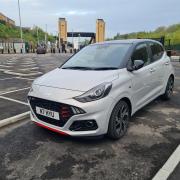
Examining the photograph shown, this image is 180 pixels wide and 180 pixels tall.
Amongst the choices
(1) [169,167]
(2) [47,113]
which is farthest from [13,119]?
(1) [169,167]

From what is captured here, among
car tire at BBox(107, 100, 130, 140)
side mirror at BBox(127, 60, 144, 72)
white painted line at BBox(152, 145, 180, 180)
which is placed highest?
side mirror at BBox(127, 60, 144, 72)

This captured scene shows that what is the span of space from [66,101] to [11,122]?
1.91 meters

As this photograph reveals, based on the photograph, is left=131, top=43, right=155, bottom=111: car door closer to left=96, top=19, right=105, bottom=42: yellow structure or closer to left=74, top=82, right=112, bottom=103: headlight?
left=74, top=82, right=112, bottom=103: headlight

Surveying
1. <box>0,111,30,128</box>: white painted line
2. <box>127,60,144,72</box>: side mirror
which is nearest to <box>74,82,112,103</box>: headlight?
<box>127,60,144,72</box>: side mirror

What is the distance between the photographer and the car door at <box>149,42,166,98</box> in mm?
5160

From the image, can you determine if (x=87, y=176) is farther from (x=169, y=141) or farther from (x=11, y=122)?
(x=11, y=122)

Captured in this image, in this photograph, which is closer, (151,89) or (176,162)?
(176,162)

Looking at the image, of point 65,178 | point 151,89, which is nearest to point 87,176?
point 65,178

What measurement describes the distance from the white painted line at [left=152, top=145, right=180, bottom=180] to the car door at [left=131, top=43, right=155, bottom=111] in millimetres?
1253

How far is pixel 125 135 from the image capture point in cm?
412

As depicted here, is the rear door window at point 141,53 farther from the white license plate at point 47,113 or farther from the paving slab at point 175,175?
the paving slab at point 175,175

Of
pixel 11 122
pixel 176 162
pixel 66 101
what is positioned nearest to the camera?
pixel 176 162

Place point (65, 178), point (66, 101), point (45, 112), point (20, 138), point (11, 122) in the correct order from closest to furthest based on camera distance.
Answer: point (65, 178)
point (66, 101)
point (45, 112)
point (20, 138)
point (11, 122)

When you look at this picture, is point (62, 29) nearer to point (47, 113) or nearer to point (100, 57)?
point (100, 57)
